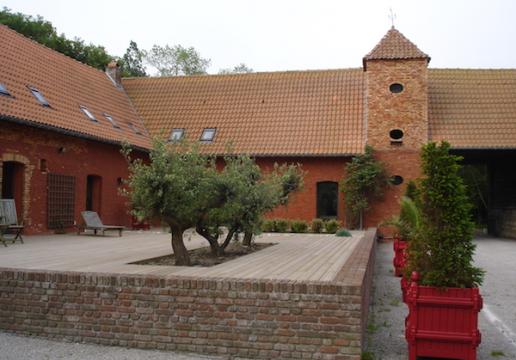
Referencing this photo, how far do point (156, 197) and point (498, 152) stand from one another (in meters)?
17.7

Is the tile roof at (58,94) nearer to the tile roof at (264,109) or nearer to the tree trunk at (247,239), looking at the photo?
the tile roof at (264,109)

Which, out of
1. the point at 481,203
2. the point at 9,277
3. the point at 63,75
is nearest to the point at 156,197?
the point at 9,277

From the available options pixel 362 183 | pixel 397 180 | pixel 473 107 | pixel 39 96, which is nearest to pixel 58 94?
pixel 39 96

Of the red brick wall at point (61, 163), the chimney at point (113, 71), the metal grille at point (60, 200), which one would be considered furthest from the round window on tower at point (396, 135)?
the chimney at point (113, 71)

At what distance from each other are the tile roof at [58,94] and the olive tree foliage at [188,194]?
22.9 feet

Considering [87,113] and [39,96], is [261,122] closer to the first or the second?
[87,113]

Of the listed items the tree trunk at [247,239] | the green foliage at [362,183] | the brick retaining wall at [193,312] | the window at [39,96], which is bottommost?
the brick retaining wall at [193,312]

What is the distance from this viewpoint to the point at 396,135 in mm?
21484

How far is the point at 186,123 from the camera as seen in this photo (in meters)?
24.0

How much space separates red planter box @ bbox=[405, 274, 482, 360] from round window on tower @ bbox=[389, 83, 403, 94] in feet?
55.9

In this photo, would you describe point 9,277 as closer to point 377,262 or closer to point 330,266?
point 330,266

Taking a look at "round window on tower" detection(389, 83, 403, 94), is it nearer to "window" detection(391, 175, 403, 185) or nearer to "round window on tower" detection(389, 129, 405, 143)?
"round window on tower" detection(389, 129, 405, 143)

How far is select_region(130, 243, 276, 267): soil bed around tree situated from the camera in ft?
29.0

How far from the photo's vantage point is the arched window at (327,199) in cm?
2183
